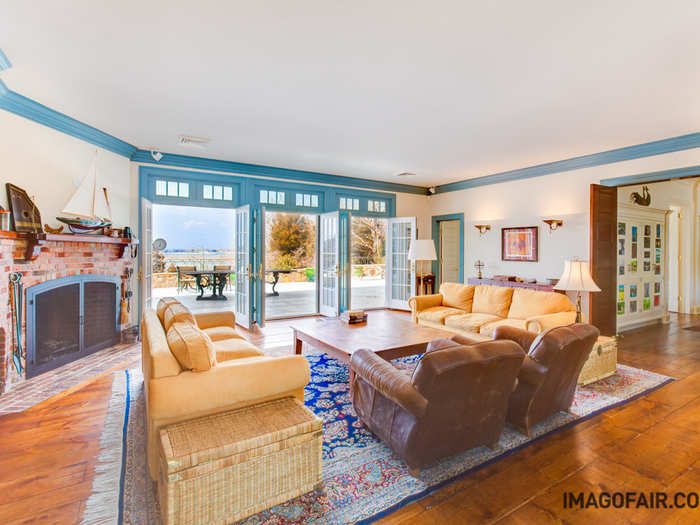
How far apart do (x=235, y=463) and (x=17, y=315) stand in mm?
3070

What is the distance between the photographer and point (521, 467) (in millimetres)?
2088

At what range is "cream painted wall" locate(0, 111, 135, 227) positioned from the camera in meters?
3.29

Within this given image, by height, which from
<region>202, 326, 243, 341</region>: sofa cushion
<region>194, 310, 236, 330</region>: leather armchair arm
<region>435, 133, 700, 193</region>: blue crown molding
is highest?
<region>435, 133, 700, 193</region>: blue crown molding

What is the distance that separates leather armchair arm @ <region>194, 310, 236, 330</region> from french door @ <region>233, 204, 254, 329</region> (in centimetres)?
153

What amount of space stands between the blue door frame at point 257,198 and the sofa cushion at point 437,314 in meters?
1.88

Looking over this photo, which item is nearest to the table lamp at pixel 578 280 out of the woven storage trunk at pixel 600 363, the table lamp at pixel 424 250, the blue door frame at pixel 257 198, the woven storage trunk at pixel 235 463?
the woven storage trunk at pixel 600 363

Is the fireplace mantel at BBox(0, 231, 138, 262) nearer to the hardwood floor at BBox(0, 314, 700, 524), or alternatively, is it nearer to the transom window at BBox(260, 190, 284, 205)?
the hardwood floor at BBox(0, 314, 700, 524)

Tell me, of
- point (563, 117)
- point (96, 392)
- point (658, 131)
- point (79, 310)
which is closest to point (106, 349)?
point (79, 310)

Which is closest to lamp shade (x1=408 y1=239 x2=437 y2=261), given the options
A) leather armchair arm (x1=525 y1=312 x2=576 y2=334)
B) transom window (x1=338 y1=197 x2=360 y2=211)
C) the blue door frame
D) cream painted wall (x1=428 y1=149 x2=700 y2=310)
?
cream painted wall (x1=428 y1=149 x2=700 y2=310)

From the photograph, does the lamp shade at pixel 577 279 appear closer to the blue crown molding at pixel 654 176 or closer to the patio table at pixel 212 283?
the blue crown molding at pixel 654 176

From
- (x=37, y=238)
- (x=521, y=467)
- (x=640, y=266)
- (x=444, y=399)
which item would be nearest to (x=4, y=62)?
(x=37, y=238)

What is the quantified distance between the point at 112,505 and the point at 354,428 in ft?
4.73

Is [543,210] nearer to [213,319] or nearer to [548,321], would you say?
[548,321]

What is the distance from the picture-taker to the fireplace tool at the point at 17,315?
3234mm
